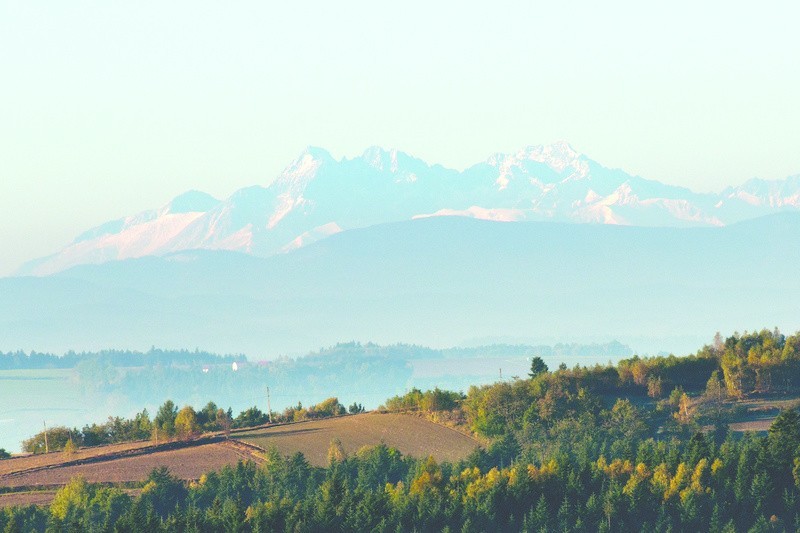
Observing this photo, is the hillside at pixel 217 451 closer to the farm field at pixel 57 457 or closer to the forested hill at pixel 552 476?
the farm field at pixel 57 457

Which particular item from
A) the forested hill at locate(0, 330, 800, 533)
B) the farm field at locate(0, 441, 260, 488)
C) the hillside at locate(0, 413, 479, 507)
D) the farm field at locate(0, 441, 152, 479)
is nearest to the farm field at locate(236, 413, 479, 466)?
the hillside at locate(0, 413, 479, 507)

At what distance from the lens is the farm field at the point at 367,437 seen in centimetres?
16262

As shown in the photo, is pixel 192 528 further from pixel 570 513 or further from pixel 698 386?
pixel 698 386

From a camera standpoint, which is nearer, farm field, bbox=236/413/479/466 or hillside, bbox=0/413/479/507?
hillside, bbox=0/413/479/507

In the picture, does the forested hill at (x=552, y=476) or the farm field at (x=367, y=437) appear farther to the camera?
the farm field at (x=367, y=437)

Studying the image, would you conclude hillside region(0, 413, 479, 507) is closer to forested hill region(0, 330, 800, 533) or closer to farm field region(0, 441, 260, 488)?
farm field region(0, 441, 260, 488)

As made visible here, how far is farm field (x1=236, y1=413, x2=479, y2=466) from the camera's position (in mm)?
162625

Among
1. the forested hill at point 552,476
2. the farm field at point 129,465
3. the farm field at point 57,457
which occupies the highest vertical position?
the farm field at point 57,457

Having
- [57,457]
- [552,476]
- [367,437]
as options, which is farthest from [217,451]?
[552,476]

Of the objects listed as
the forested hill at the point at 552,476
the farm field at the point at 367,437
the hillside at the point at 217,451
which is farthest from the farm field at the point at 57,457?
the farm field at the point at 367,437

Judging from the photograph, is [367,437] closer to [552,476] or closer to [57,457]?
[57,457]

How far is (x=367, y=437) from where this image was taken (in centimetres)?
16938

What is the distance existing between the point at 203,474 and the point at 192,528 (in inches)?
1293

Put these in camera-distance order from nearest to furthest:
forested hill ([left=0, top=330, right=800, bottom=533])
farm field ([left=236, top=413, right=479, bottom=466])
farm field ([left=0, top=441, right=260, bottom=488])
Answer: forested hill ([left=0, top=330, right=800, bottom=533]) → farm field ([left=0, top=441, right=260, bottom=488]) → farm field ([left=236, top=413, right=479, bottom=466])
